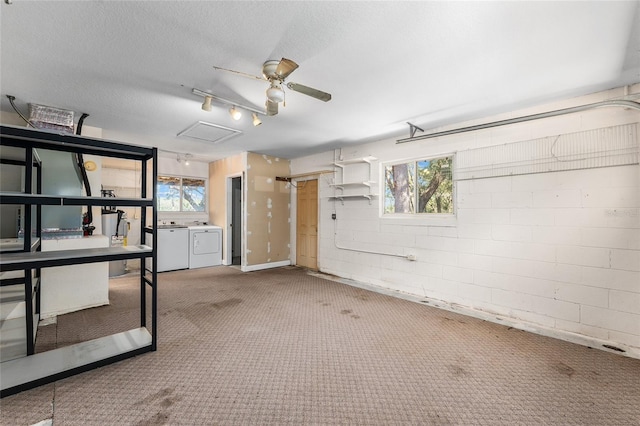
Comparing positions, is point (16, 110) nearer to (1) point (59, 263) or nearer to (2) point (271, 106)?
(1) point (59, 263)

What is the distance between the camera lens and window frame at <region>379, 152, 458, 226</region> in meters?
3.69

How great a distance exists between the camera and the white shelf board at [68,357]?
6.28ft

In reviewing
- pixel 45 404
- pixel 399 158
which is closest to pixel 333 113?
pixel 399 158

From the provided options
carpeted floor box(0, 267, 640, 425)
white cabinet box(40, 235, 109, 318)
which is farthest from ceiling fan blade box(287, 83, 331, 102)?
white cabinet box(40, 235, 109, 318)

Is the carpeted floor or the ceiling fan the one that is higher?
the ceiling fan

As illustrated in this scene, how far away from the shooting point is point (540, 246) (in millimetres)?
2947

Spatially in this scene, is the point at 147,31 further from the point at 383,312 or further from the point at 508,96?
the point at 383,312

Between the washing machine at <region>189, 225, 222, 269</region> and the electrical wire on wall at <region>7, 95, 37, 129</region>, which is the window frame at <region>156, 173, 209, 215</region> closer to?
the washing machine at <region>189, 225, 222, 269</region>

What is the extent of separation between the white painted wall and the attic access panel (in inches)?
107

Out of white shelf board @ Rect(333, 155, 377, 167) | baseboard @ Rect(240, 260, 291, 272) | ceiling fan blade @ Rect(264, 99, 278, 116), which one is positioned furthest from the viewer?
baseboard @ Rect(240, 260, 291, 272)

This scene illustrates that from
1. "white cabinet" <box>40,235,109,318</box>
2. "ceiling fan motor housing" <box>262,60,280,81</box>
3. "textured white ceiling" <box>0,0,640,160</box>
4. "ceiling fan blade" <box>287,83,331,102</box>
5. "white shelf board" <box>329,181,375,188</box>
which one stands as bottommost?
"white cabinet" <box>40,235,109,318</box>

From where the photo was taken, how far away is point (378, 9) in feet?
5.38

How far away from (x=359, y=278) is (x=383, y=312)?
1469mm

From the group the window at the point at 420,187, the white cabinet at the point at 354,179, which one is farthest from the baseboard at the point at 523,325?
the white cabinet at the point at 354,179
